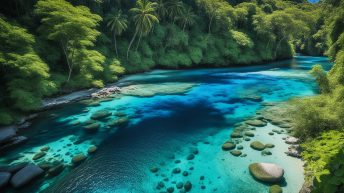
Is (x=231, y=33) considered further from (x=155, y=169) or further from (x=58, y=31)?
(x=155, y=169)

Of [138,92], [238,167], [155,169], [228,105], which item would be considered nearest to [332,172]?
[238,167]

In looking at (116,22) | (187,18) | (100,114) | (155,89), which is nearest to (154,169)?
(100,114)

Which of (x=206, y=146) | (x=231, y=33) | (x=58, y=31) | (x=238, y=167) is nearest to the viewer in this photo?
(x=238, y=167)

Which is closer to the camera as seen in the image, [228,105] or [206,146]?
[206,146]

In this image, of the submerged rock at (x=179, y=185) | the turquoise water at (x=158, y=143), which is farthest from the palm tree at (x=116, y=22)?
the submerged rock at (x=179, y=185)

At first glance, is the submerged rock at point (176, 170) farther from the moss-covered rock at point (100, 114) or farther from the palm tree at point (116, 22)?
the palm tree at point (116, 22)
